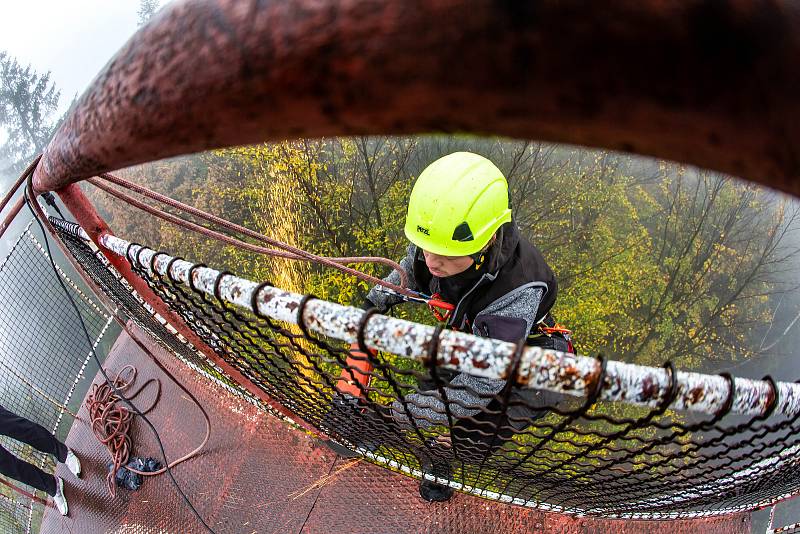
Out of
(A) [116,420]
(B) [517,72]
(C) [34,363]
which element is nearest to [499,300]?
(B) [517,72]

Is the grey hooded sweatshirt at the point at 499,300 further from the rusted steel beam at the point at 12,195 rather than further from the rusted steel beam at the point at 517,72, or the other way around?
the rusted steel beam at the point at 517,72

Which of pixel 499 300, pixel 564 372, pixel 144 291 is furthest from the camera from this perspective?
pixel 499 300

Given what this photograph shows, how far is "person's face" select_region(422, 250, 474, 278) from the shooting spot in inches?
104

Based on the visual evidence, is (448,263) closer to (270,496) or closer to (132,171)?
(270,496)

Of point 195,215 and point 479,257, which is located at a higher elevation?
point 479,257

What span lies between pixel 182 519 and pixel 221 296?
222 cm

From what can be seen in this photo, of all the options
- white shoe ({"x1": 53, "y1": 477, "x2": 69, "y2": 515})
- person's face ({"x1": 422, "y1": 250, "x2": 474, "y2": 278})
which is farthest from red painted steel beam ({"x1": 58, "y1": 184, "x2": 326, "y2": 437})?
white shoe ({"x1": 53, "y1": 477, "x2": 69, "y2": 515})

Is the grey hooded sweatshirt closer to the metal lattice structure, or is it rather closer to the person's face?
the person's face

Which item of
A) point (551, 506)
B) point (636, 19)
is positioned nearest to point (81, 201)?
point (636, 19)

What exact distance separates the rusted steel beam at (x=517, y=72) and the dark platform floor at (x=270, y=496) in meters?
2.57

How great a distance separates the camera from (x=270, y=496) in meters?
2.75

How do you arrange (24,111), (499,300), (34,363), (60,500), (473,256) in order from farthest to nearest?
(24,111)
(34,363)
(60,500)
(473,256)
(499,300)

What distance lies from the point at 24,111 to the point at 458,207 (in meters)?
34.3

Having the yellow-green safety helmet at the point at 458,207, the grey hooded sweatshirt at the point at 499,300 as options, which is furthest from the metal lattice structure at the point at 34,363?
the grey hooded sweatshirt at the point at 499,300
